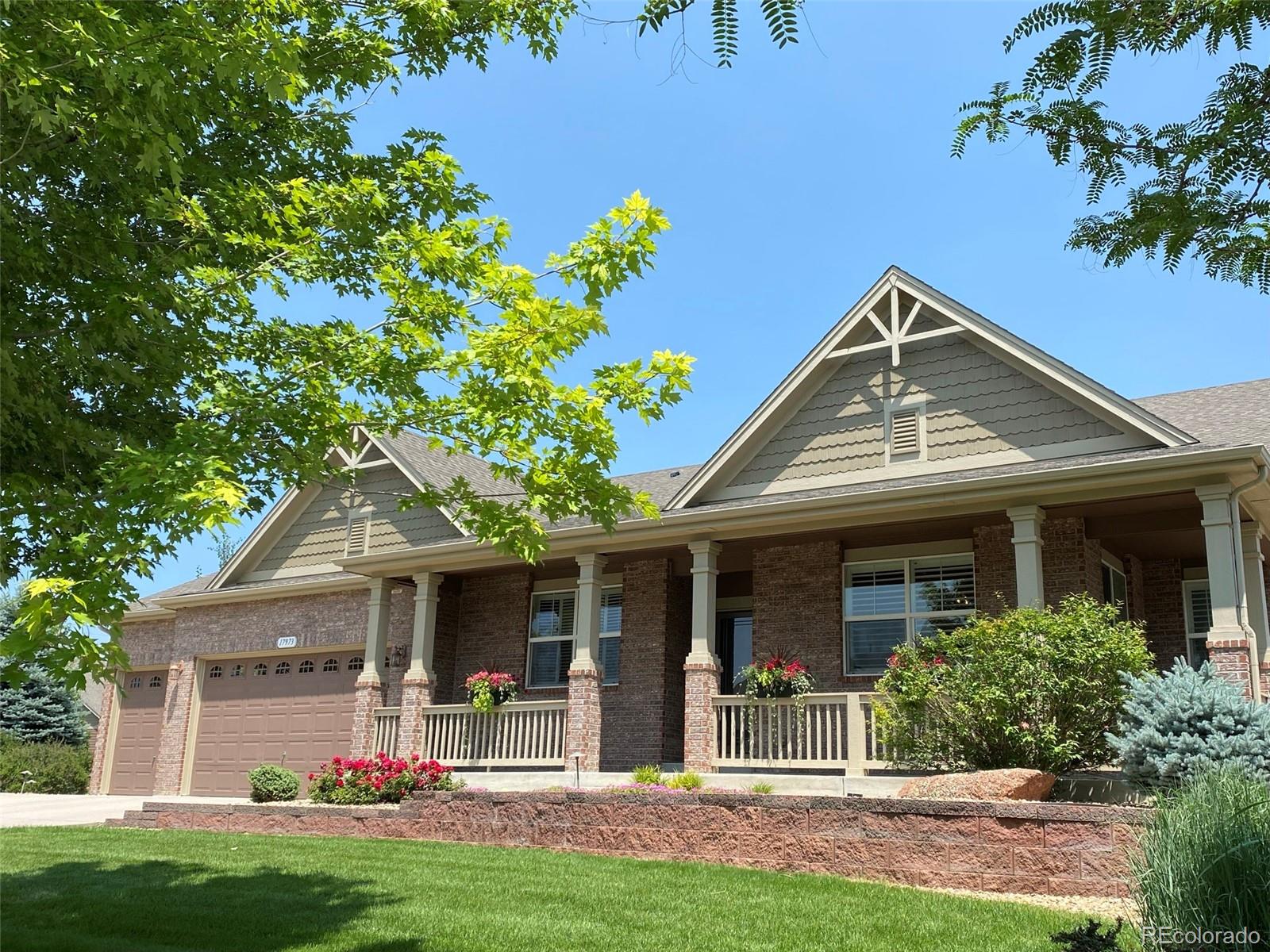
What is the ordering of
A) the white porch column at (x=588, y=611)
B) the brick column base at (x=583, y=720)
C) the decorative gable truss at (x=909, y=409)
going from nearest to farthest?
the decorative gable truss at (x=909, y=409)
the brick column base at (x=583, y=720)
the white porch column at (x=588, y=611)

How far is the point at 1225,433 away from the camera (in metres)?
14.5

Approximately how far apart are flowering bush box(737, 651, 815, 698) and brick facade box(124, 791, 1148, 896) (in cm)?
325

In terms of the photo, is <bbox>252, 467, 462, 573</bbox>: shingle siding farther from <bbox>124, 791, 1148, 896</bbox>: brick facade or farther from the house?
<bbox>124, 791, 1148, 896</bbox>: brick facade

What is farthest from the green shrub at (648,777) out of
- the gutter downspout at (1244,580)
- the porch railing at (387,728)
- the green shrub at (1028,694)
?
the gutter downspout at (1244,580)

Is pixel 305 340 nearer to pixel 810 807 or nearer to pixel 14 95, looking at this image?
pixel 14 95

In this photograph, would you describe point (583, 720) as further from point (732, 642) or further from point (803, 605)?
point (732, 642)

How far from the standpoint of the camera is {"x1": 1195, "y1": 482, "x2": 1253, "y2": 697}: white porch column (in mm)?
11492

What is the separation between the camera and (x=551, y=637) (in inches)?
733

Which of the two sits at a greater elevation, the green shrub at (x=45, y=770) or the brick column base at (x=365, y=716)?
the brick column base at (x=365, y=716)

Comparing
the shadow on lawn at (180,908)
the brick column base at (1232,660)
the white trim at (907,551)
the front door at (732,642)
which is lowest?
the shadow on lawn at (180,908)

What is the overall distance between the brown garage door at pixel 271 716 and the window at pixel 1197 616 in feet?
44.6

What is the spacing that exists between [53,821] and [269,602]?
569 cm

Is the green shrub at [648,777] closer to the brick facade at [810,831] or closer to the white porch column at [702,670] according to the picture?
the white porch column at [702,670]

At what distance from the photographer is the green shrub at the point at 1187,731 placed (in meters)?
9.29
